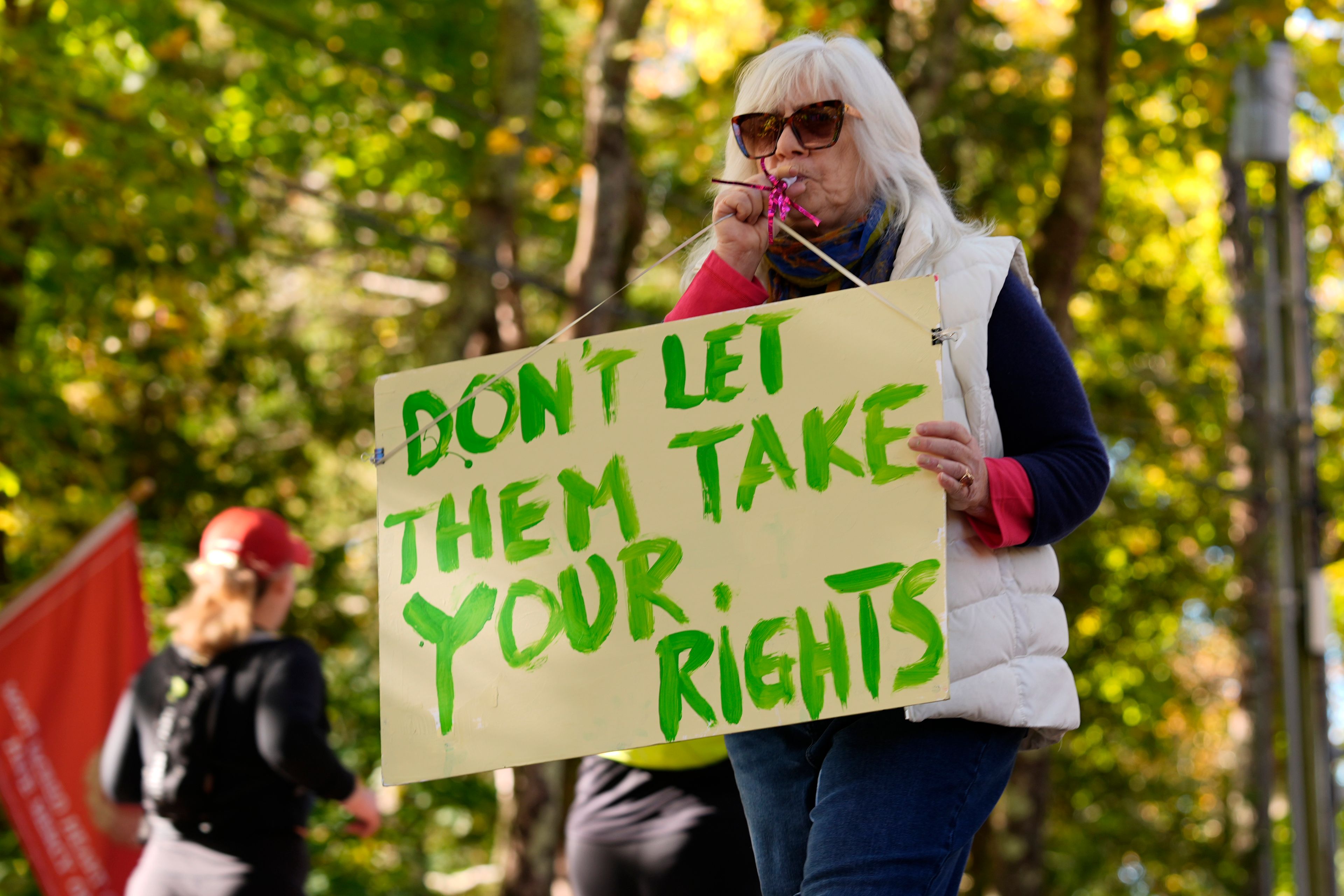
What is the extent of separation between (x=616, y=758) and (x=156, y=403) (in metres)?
8.60

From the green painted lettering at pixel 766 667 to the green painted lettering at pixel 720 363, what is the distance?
0.33 m

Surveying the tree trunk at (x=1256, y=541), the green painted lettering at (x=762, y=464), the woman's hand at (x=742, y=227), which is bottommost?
the tree trunk at (x=1256, y=541)

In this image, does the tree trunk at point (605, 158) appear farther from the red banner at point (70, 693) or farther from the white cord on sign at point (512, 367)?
the white cord on sign at point (512, 367)

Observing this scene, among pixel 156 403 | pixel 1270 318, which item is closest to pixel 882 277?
pixel 156 403

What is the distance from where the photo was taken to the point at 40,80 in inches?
284

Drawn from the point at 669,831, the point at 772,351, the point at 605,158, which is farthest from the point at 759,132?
the point at 605,158

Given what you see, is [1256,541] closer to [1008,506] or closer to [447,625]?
[1008,506]

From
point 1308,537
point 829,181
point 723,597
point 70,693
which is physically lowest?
point 1308,537

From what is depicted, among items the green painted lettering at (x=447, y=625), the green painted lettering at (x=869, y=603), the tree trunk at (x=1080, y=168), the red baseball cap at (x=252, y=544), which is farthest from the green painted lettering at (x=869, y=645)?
the tree trunk at (x=1080, y=168)

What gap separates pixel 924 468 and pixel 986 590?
0.65 feet

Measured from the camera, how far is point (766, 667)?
6.07 ft

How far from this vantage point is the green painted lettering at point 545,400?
2053 millimetres

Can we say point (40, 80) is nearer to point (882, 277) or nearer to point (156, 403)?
point (156, 403)

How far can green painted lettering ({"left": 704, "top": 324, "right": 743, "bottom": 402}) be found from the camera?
198cm
